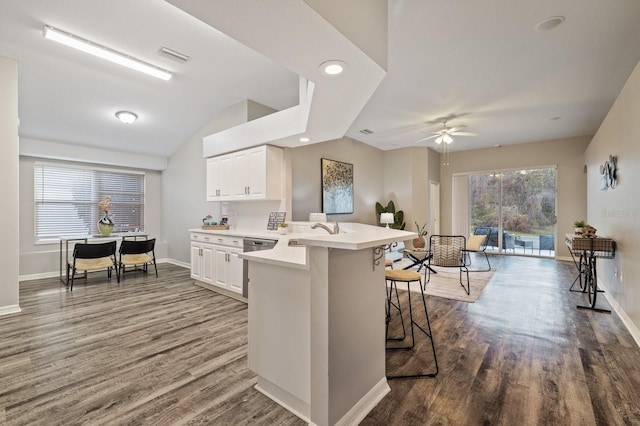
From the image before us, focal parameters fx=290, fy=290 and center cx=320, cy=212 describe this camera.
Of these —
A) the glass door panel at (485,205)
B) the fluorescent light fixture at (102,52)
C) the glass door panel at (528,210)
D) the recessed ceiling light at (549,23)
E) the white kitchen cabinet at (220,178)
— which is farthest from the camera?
the glass door panel at (485,205)

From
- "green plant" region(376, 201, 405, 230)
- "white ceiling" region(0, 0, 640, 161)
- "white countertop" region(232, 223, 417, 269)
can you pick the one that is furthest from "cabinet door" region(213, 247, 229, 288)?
"green plant" region(376, 201, 405, 230)

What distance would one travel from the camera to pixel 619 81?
3828 mm

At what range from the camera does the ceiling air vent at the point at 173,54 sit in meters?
3.69

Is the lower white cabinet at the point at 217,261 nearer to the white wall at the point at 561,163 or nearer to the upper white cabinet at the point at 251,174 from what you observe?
the upper white cabinet at the point at 251,174

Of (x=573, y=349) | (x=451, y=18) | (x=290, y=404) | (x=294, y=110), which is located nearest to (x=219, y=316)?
(x=290, y=404)

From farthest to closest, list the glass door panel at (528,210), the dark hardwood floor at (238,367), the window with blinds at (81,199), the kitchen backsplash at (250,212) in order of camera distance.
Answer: the glass door panel at (528,210) < the window with blinds at (81,199) < the kitchen backsplash at (250,212) < the dark hardwood floor at (238,367)

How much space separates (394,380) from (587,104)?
5.49 metres

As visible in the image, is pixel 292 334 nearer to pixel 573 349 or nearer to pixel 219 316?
pixel 219 316

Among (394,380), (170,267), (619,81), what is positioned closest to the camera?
(394,380)

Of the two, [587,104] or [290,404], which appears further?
[587,104]

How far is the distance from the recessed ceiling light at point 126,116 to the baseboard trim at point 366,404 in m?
5.61

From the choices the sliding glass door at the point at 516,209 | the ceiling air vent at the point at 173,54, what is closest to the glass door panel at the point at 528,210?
the sliding glass door at the point at 516,209

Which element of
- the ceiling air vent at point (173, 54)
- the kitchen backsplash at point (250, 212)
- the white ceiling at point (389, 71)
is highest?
the ceiling air vent at point (173, 54)

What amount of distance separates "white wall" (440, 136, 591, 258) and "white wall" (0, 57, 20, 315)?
9515 mm
